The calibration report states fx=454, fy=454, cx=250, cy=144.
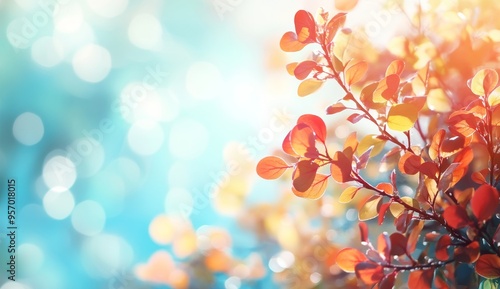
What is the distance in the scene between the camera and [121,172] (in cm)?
180

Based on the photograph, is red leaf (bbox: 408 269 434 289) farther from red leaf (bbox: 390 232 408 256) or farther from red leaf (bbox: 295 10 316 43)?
red leaf (bbox: 295 10 316 43)

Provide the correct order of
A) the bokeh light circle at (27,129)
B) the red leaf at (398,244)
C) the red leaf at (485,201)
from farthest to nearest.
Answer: the bokeh light circle at (27,129)
the red leaf at (398,244)
the red leaf at (485,201)

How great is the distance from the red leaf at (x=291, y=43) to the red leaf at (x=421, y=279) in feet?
0.91

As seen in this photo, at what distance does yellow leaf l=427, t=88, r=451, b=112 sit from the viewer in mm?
579

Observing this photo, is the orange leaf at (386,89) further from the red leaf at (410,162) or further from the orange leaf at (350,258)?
the orange leaf at (350,258)

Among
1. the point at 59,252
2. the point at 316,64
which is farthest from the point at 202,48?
the point at 316,64

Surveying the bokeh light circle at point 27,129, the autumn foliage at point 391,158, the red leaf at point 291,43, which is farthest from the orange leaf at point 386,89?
the bokeh light circle at point 27,129

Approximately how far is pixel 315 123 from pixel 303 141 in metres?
0.03

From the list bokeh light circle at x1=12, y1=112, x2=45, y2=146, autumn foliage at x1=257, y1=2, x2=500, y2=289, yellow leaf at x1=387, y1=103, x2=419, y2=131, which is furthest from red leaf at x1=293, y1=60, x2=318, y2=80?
bokeh light circle at x1=12, y1=112, x2=45, y2=146

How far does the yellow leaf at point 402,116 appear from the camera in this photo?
46cm

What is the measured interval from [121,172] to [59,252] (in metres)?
0.37

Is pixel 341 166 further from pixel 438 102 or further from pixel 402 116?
pixel 438 102

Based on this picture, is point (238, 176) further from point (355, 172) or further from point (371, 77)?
point (355, 172)

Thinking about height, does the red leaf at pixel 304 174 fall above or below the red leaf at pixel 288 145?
below
